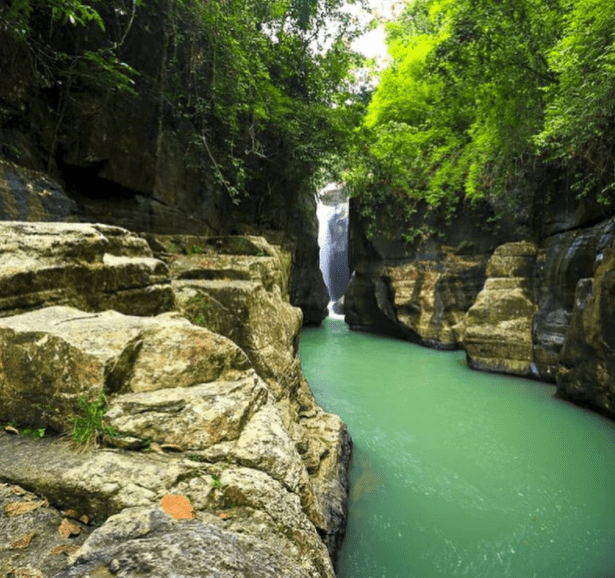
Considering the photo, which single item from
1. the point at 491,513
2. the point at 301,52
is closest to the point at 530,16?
the point at 301,52

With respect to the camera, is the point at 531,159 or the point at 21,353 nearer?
the point at 21,353

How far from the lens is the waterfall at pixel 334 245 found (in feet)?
107

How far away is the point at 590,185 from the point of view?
750 centimetres

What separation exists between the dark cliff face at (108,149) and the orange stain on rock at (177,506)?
576 cm

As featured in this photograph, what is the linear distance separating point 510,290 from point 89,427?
37.7 feet

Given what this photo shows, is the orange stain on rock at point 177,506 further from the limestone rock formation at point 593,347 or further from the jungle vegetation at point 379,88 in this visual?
the limestone rock formation at point 593,347

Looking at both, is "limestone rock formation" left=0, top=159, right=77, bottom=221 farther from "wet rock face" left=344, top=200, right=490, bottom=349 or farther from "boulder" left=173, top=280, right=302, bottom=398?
"wet rock face" left=344, top=200, right=490, bottom=349

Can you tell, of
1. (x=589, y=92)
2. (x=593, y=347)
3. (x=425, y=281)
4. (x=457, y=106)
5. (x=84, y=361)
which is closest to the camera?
(x=84, y=361)

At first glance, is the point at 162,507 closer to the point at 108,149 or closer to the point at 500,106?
the point at 108,149

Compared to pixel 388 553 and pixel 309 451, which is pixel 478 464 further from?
pixel 309 451

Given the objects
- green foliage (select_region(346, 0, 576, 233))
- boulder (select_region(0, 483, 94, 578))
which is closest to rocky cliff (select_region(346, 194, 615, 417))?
green foliage (select_region(346, 0, 576, 233))

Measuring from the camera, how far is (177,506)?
5.10 feet

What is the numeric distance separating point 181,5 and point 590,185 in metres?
10.1

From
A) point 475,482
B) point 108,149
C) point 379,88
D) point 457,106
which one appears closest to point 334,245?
point 379,88
